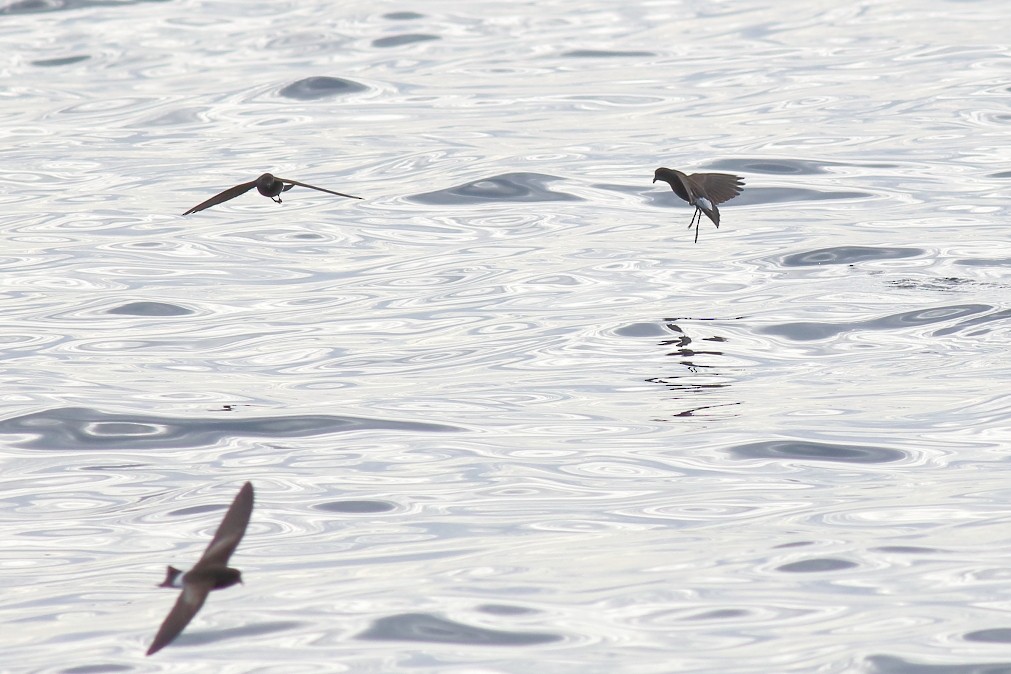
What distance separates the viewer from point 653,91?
2309 cm

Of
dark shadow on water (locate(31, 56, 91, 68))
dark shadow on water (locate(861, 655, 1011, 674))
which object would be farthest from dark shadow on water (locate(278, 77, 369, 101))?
dark shadow on water (locate(861, 655, 1011, 674))

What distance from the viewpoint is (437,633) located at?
7672 millimetres

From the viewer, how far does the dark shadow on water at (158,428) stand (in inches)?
435

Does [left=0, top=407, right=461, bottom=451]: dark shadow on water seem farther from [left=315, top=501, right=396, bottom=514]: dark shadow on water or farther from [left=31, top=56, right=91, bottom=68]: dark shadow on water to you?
[left=31, top=56, right=91, bottom=68]: dark shadow on water

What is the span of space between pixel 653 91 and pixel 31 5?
1192cm

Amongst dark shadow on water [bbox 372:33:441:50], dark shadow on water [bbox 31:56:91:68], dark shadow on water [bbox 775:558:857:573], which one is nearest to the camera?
dark shadow on water [bbox 775:558:857:573]

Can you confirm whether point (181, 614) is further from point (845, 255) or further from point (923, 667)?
point (845, 255)

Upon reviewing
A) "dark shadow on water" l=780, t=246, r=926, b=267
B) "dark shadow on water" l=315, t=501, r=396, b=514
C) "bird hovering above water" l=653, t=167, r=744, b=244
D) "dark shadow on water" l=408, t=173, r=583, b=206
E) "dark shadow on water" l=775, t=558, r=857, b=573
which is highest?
"bird hovering above water" l=653, t=167, r=744, b=244

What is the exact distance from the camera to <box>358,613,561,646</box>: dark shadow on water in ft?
24.7

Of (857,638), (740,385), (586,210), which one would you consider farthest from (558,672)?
(586,210)

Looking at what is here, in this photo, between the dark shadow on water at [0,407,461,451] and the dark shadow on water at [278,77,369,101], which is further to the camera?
the dark shadow on water at [278,77,369,101]

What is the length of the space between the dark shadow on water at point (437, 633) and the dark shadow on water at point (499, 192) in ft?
35.0

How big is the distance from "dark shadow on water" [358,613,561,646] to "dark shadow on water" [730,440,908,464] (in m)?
3.05

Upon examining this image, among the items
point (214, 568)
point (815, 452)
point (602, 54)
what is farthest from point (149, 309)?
point (602, 54)
